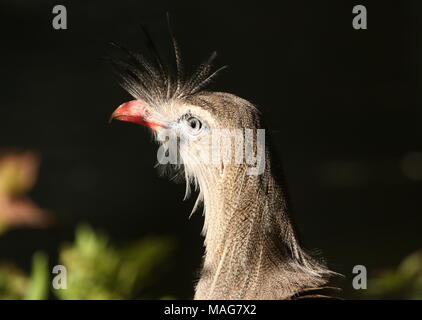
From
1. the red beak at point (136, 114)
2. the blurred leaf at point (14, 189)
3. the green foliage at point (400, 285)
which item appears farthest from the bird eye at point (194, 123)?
the green foliage at point (400, 285)

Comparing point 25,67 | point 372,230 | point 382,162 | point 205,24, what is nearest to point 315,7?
point 205,24

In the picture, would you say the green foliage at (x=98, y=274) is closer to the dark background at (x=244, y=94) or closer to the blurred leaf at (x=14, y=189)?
the blurred leaf at (x=14, y=189)

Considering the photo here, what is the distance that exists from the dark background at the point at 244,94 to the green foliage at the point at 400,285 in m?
0.65

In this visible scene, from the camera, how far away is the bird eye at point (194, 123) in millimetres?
1961

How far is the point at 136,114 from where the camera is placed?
2.12 meters

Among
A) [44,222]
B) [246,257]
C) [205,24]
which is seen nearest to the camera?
[246,257]

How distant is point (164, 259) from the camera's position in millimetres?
2832

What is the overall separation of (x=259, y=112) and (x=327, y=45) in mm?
2032

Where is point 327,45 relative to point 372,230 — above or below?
above

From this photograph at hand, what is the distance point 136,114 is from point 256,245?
609 mm

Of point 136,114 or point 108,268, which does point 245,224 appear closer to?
point 136,114

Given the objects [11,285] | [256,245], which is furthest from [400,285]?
[11,285]

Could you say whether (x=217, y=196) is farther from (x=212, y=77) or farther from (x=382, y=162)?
(x=382, y=162)

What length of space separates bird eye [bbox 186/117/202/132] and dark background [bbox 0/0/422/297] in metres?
1.46
